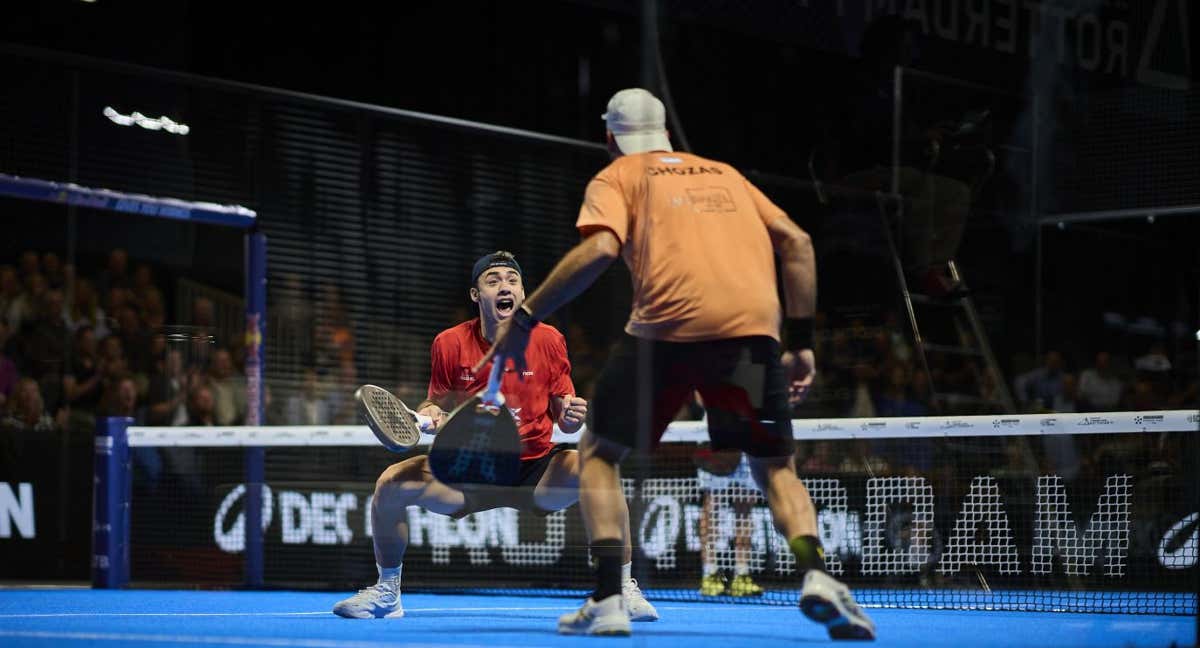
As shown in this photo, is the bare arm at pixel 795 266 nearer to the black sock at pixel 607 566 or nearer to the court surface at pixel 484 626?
the black sock at pixel 607 566

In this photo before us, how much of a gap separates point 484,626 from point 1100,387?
17.7 feet

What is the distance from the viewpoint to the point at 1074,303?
981cm

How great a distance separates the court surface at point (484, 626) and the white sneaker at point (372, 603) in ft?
0.24

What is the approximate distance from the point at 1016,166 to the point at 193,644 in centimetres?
619

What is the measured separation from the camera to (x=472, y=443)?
5.12 metres

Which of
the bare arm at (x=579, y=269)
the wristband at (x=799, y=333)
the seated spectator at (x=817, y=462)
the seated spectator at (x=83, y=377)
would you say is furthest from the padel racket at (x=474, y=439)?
the seated spectator at (x=83, y=377)

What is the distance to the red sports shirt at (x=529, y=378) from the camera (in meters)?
6.14

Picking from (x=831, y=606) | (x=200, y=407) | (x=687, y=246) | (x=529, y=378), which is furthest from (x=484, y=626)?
(x=200, y=407)

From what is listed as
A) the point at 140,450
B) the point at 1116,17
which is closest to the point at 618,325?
the point at 140,450

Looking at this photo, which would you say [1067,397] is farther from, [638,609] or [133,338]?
[133,338]

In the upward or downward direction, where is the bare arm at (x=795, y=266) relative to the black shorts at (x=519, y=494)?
upward

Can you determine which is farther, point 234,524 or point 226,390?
point 226,390

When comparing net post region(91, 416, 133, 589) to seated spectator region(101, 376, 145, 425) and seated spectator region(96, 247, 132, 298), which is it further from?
seated spectator region(96, 247, 132, 298)

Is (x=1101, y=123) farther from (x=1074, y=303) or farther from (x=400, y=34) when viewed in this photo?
(x=400, y=34)
